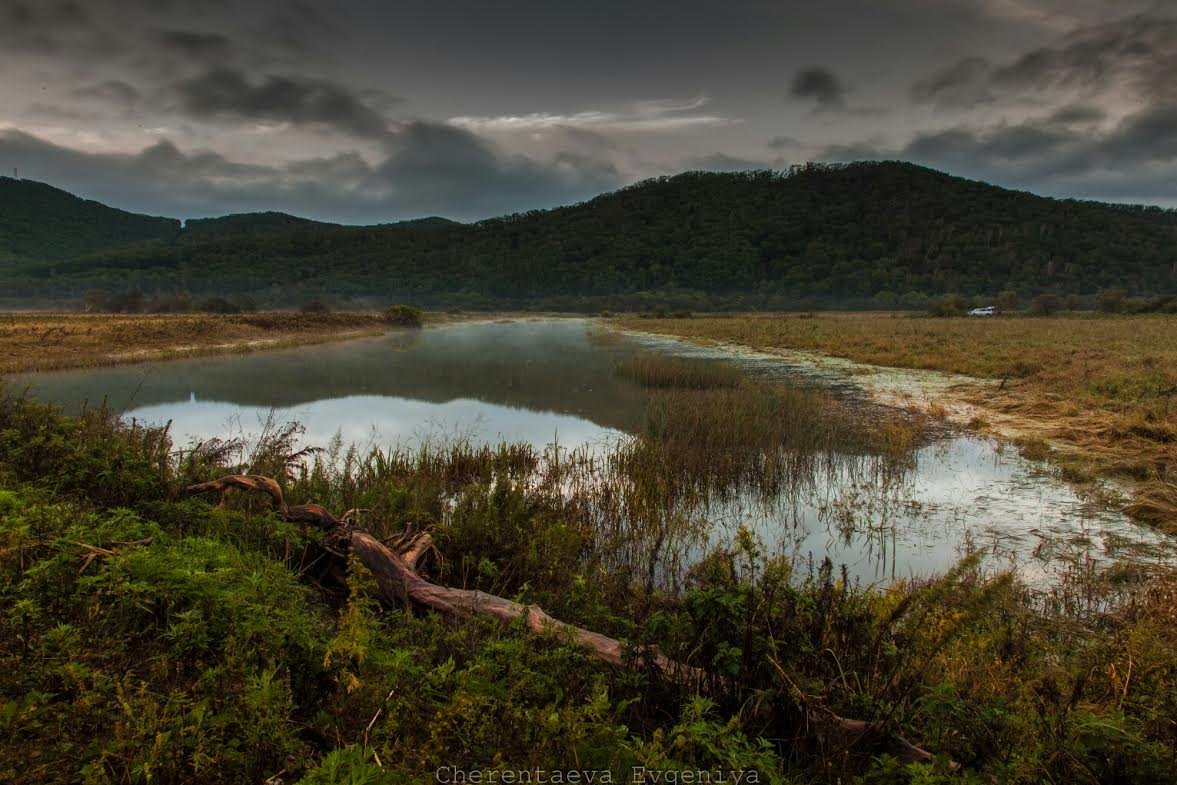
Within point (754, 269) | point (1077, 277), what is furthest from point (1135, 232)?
point (754, 269)

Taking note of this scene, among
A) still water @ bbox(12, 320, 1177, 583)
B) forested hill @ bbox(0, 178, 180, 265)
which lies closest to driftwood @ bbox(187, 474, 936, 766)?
still water @ bbox(12, 320, 1177, 583)

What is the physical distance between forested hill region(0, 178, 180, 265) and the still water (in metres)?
140

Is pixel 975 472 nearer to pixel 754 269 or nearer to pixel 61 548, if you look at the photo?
pixel 61 548

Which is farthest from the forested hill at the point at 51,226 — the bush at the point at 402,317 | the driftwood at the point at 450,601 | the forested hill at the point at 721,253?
the driftwood at the point at 450,601

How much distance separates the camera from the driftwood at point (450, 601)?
230 centimetres

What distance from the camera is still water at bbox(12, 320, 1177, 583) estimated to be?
5684mm

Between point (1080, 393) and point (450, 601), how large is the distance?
1465 cm

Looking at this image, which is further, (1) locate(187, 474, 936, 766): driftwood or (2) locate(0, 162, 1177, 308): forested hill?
(2) locate(0, 162, 1177, 308): forested hill

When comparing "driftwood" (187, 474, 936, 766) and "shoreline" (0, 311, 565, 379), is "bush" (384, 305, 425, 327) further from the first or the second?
"driftwood" (187, 474, 936, 766)

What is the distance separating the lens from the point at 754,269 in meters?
112

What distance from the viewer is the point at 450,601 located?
358 centimetres

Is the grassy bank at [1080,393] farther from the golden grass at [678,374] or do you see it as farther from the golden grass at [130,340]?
the golden grass at [130,340]

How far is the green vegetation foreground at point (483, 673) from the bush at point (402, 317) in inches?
1850

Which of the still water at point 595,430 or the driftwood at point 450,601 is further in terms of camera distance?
the still water at point 595,430
